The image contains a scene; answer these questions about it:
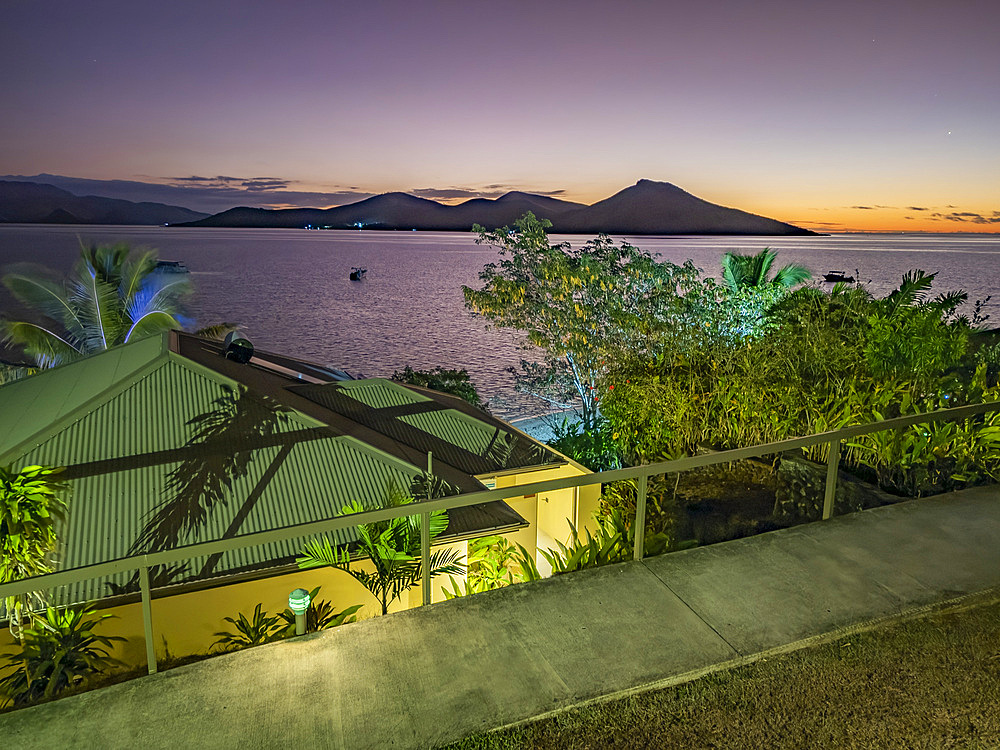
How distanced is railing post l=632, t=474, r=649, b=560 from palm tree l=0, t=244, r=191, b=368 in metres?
25.1

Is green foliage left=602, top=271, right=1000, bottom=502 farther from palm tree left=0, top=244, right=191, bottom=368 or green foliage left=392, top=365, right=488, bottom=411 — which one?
palm tree left=0, top=244, right=191, bottom=368

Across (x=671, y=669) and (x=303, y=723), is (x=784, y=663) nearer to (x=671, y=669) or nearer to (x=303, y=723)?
(x=671, y=669)

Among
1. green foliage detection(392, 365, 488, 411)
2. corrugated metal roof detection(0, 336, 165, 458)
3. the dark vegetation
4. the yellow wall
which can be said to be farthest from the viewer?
green foliage detection(392, 365, 488, 411)

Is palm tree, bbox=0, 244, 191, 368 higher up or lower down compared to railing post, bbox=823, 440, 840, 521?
lower down

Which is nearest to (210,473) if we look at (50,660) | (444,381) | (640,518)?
(50,660)

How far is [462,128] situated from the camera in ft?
388

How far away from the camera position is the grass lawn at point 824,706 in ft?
9.16

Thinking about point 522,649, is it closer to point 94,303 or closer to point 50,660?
point 50,660

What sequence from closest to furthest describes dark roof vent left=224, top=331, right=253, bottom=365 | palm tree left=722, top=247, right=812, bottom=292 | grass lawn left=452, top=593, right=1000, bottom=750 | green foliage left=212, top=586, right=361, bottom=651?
grass lawn left=452, top=593, right=1000, bottom=750 → green foliage left=212, top=586, right=361, bottom=651 → dark roof vent left=224, top=331, right=253, bottom=365 → palm tree left=722, top=247, right=812, bottom=292

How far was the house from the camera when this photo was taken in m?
7.08

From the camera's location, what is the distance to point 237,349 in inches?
484

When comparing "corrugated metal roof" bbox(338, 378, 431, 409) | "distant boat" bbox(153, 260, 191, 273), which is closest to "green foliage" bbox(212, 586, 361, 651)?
"corrugated metal roof" bbox(338, 378, 431, 409)

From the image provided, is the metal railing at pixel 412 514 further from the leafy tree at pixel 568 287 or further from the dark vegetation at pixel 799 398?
the leafy tree at pixel 568 287

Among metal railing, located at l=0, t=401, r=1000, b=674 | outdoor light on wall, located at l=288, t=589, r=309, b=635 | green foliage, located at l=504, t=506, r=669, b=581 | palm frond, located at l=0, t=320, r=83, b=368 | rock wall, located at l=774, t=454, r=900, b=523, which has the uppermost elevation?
metal railing, located at l=0, t=401, r=1000, b=674
